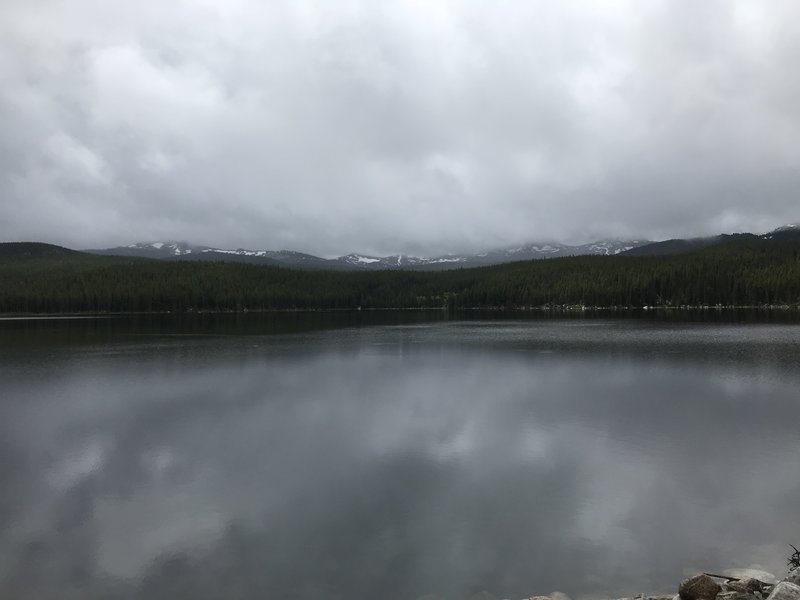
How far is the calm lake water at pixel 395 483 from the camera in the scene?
451 inches

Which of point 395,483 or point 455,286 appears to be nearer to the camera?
point 395,483

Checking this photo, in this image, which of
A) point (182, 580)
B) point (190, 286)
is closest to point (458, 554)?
point (182, 580)

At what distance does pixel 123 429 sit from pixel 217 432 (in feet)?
13.2

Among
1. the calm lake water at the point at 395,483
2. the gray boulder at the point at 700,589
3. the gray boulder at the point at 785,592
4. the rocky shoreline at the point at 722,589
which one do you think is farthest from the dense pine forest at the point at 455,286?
the gray boulder at the point at 785,592

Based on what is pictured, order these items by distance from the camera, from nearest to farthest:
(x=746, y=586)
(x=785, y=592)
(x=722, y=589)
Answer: (x=785, y=592)
(x=722, y=589)
(x=746, y=586)

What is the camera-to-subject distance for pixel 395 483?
646 inches

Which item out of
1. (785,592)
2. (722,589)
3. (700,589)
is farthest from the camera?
(722,589)

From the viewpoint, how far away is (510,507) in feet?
47.6

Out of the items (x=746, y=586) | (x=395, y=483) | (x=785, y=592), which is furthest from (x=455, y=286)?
(x=785, y=592)

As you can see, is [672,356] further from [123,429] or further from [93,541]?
[93,541]

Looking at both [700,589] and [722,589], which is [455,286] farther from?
[700,589]

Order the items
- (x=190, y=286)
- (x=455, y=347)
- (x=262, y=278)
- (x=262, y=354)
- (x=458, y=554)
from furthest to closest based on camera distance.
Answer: (x=262, y=278) → (x=190, y=286) → (x=455, y=347) → (x=262, y=354) → (x=458, y=554)

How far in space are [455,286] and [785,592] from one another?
182534 millimetres

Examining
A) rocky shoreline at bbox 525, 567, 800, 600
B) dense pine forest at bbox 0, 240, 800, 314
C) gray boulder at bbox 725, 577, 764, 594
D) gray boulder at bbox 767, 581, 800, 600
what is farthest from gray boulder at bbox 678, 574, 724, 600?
dense pine forest at bbox 0, 240, 800, 314
